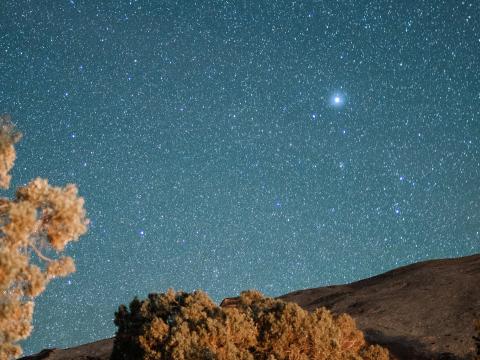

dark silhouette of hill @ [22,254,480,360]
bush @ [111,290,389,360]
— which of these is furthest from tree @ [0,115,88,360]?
dark silhouette of hill @ [22,254,480,360]

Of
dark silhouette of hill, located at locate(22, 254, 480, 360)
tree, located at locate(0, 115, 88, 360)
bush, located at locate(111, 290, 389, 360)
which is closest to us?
tree, located at locate(0, 115, 88, 360)

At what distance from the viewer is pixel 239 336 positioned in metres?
11.3

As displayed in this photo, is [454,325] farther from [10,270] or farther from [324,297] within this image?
[10,270]

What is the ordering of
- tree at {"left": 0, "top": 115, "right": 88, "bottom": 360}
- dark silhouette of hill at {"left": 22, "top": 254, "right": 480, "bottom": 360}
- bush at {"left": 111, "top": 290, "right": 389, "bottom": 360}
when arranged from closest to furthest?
tree at {"left": 0, "top": 115, "right": 88, "bottom": 360} < bush at {"left": 111, "top": 290, "right": 389, "bottom": 360} < dark silhouette of hill at {"left": 22, "top": 254, "right": 480, "bottom": 360}

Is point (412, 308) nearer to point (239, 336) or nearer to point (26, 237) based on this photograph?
point (239, 336)

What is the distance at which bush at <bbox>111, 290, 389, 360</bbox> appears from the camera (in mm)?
10961

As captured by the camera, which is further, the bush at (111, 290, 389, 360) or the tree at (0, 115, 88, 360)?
the bush at (111, 290, 389, 360)

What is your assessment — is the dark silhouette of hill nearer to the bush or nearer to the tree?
the bush

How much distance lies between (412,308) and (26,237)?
66.0 feet

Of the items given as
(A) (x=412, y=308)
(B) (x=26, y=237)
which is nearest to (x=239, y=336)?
(B) (x=26, y=237)

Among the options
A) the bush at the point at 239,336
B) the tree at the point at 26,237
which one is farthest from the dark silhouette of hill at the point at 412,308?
the tree at the point at 26,237

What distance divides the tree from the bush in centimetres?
470

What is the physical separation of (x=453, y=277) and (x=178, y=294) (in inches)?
691

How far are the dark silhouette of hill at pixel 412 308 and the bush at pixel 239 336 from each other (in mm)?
5161
